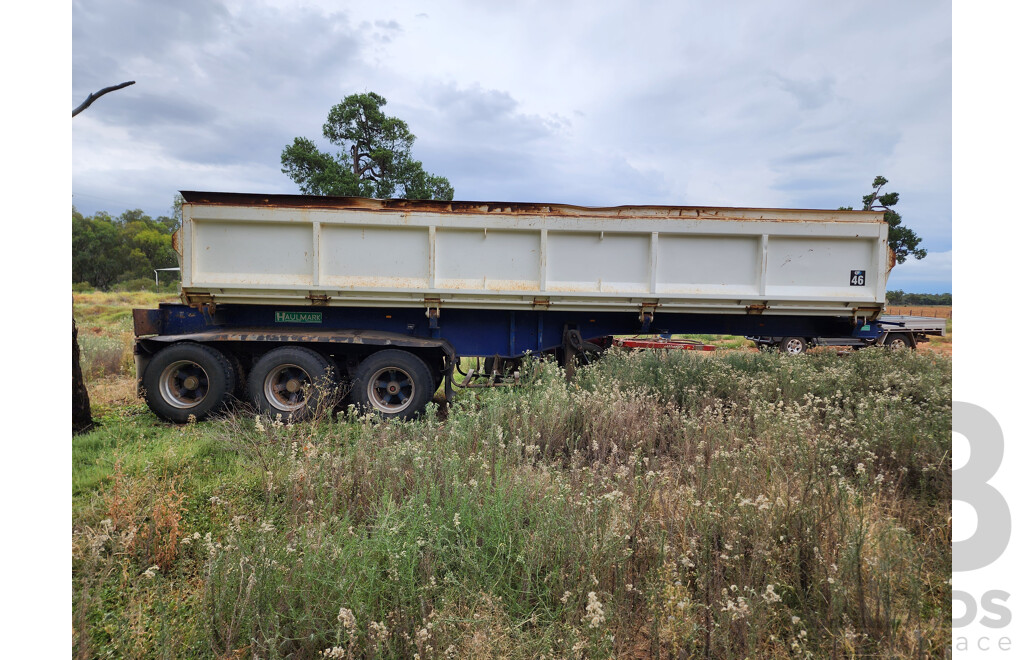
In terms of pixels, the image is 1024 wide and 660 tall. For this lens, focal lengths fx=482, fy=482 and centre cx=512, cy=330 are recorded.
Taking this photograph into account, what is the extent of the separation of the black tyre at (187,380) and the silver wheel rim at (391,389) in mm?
1614

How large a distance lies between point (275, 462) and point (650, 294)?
14.1ft

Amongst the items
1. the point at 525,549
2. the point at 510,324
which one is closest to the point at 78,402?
the point at 510,324

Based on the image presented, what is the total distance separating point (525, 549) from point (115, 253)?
188 ft

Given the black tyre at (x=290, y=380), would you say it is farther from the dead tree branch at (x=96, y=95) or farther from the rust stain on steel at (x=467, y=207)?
the dead tree branch at (x=96, y=95)

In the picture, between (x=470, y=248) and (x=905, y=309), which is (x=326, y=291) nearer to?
(x=470, y=248)

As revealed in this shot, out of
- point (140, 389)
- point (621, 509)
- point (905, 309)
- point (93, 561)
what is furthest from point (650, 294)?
point (905, 309)

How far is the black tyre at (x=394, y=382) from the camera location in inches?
215

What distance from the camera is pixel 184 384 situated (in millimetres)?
5535

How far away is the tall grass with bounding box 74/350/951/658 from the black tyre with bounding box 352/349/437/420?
1.70 m

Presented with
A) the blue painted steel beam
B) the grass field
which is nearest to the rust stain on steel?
the blue painted steel beam

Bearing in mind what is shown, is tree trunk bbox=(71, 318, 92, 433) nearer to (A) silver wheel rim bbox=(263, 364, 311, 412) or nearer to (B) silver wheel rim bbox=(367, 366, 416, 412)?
(A) silver wheel rim bbox=(263, 364, 311, 412)

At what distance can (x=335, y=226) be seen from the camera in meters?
5.68

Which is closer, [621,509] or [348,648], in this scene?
[348,648]

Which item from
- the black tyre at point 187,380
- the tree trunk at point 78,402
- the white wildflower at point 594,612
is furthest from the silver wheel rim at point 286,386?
the white wildflower at point 594,612
